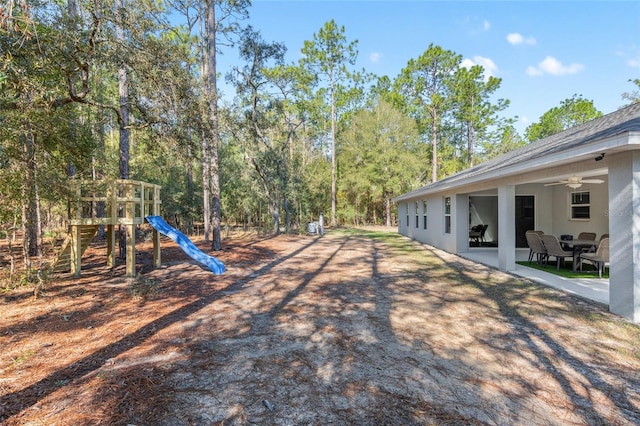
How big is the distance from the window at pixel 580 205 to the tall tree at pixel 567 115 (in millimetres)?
31385

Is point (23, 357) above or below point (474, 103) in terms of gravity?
below

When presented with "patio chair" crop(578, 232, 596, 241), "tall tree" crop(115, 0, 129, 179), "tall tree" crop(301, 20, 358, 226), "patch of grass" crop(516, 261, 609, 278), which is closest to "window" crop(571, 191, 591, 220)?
"patio chair" crop(578, 232, 596, 241)

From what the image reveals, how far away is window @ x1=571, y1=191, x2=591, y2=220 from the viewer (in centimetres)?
983

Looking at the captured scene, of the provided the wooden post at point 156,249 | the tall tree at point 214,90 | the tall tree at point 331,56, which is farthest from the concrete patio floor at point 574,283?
the tall tree at point 331,56

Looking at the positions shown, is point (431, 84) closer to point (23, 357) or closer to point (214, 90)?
point (214, 90)

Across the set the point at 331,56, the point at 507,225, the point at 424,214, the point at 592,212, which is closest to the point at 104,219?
the point at 507,225

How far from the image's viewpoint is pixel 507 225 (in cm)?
755

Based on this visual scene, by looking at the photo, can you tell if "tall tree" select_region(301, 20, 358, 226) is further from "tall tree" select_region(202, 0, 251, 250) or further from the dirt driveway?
the dirt driveway

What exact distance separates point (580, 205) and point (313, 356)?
10845mm

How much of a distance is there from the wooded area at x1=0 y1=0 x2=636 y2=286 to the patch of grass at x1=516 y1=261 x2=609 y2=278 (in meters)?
9.27

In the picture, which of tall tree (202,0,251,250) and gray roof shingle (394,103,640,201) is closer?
gray roof shingle (394,103,640,201)

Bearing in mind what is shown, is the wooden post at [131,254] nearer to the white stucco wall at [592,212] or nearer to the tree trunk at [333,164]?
the white stucco wall at [592,212]

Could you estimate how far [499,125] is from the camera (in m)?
32.7

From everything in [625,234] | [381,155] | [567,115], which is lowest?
[625,234]
